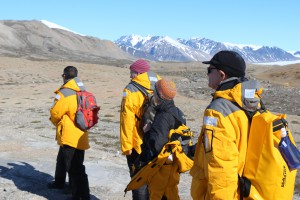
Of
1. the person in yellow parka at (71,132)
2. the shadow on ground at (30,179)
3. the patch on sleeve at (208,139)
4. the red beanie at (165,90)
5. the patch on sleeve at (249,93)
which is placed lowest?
the shadow on ground at (30,179)

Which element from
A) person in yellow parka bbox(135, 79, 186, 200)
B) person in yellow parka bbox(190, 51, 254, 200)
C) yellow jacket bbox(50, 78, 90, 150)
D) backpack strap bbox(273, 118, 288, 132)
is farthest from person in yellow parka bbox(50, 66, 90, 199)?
backpack strap bbox(273, 118, 288, 132)

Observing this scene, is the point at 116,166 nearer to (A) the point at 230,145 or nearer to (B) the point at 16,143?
(B) the point at 16,143

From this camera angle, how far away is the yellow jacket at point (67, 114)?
617 centimetres

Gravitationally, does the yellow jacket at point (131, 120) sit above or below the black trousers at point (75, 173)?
above

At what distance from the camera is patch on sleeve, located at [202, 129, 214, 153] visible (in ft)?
10.4

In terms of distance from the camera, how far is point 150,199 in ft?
16.2

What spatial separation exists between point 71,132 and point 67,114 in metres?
0.27

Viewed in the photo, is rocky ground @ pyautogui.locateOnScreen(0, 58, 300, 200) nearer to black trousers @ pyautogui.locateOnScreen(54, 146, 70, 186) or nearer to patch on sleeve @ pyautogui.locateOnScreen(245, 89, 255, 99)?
black trousers @ pyautogui.locateOnScreen(54, 146, 70, 186)

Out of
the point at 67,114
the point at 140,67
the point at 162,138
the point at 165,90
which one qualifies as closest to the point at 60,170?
the point at 67,114

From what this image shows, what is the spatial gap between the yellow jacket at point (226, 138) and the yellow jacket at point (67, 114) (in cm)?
323

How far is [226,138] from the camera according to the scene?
3133mm

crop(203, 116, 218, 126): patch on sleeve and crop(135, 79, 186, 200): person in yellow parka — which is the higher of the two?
crop(203, 116, 218, 126): patch on sleeve

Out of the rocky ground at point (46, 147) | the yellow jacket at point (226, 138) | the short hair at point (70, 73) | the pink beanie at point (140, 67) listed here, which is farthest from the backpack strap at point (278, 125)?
the rocky ground at point (46, 147)

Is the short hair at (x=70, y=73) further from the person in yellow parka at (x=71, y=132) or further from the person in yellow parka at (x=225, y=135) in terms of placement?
the person in yellow parka at (x=225, y=135)
